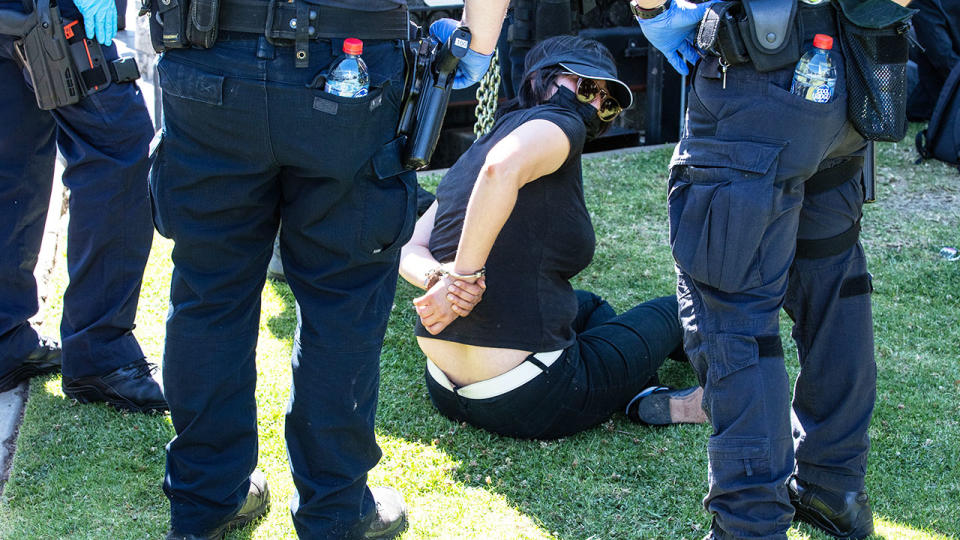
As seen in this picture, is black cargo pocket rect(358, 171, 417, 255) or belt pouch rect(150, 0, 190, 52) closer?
belt pouch rect(150, 0, 190, 52)

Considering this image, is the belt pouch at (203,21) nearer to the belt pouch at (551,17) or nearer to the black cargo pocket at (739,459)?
the black cargo pocket at (739,459)

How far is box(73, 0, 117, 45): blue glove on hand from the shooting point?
8.84 ft

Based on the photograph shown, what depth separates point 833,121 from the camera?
209 cm

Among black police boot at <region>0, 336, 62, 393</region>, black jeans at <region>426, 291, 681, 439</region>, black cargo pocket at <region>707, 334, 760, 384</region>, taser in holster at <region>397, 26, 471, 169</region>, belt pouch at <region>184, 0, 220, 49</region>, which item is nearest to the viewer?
belt pouch at <region>184, 0, 220, 49</region>

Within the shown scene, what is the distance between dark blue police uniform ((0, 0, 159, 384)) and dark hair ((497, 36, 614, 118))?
124cm

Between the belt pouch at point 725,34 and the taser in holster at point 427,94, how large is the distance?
0.56m

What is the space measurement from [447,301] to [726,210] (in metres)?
0.92

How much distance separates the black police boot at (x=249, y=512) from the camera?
226 cm

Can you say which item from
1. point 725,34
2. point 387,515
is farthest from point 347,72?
point 387,515

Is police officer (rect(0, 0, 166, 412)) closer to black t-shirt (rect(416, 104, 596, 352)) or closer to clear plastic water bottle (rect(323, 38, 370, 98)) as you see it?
black t-shirt (rect(416, 104, 596, 352))

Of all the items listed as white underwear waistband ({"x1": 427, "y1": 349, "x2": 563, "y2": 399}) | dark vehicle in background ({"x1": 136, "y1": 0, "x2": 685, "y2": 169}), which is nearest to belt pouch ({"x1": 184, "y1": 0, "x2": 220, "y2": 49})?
white underwear waistband ({"x1": 427, "y1": 349, "x2": 563, "y2": 399})

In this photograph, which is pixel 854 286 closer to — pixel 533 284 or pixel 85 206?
pixel 533 284

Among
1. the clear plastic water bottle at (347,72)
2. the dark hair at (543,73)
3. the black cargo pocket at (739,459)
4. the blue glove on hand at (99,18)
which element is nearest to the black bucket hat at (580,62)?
the dark hair at (543,73)

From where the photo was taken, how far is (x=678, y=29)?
89.4 inches
